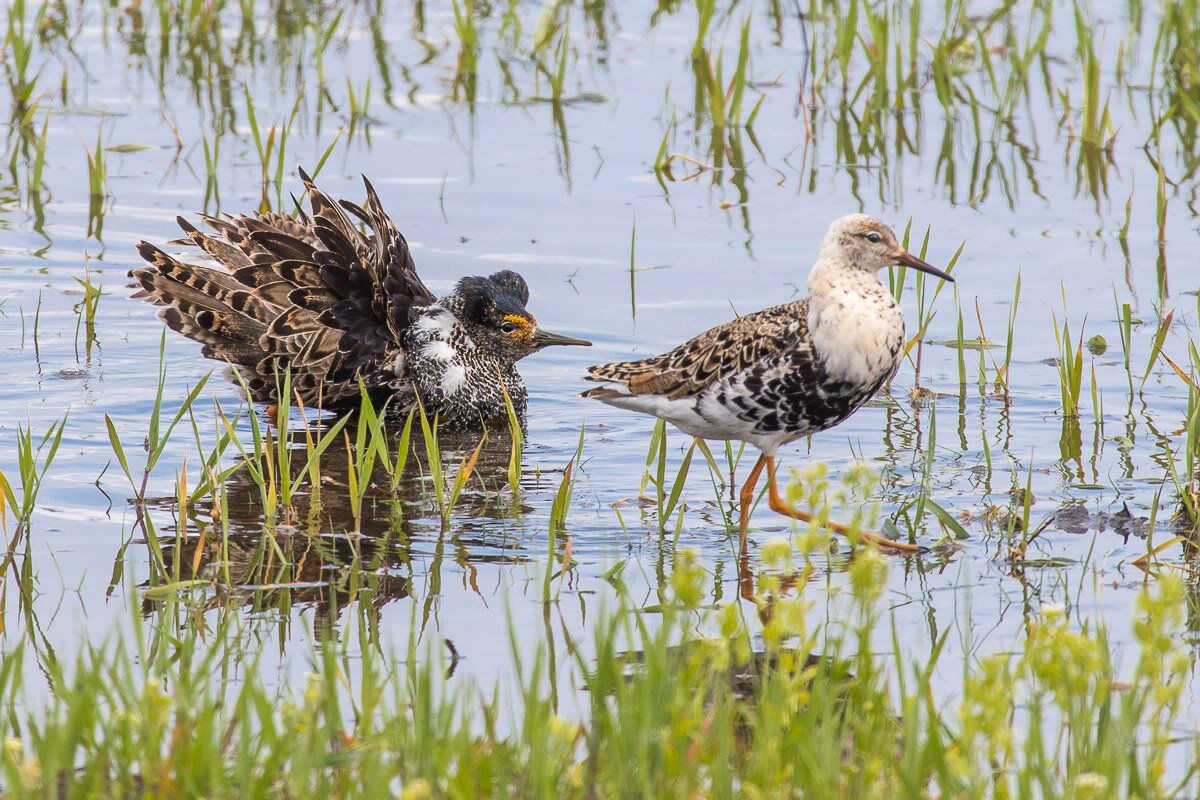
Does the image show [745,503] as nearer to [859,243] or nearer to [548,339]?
[859,243]

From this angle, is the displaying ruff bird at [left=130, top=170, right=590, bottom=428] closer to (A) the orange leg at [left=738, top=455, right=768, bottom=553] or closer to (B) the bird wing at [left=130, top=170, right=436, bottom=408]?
(B) the bird wing at [left=130, top=170, right=436, bottom=408]

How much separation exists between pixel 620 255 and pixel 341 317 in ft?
7.12

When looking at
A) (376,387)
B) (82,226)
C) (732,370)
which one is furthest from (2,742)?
(82,226)

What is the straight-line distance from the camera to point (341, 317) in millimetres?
7695

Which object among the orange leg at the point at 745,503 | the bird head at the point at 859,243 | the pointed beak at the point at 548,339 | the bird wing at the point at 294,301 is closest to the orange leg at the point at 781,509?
the orange leg at the point at 745,503

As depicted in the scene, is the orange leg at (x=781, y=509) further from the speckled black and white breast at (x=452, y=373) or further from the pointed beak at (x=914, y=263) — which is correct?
the speckled black and white breast at (x=452, y=373)

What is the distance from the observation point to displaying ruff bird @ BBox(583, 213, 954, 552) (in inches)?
232

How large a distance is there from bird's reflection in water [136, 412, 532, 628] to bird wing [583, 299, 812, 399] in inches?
26.6

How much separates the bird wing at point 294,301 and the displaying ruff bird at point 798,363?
1.84m

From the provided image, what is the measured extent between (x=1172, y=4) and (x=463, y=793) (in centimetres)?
953

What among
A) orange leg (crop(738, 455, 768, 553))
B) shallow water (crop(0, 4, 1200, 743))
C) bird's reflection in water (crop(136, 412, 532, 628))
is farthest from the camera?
orange leg (crop(738, 455, 768, 553))

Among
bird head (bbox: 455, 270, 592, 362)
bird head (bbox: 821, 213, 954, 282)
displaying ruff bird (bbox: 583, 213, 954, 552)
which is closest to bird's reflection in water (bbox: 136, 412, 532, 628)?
displaying ruff bird (bbox: 583, 213, 954, 552)

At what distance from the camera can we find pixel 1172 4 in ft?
36.2

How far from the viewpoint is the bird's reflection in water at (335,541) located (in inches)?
211
